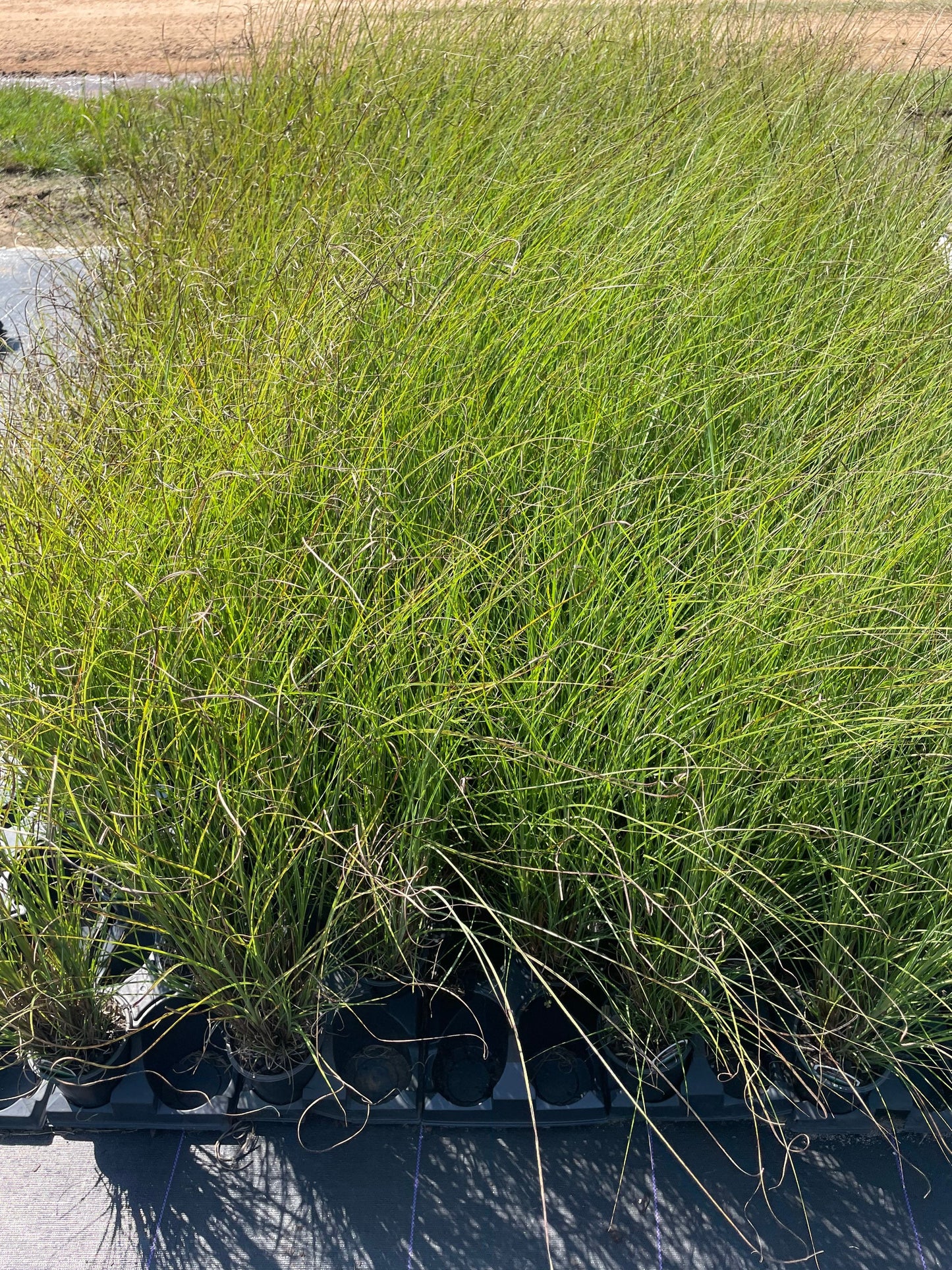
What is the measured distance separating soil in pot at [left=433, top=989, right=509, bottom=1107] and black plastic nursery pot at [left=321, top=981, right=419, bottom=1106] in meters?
0.04

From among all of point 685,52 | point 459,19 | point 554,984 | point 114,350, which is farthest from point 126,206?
point 554,984

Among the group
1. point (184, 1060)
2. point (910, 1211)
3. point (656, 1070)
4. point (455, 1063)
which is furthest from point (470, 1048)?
point (910, 1211)

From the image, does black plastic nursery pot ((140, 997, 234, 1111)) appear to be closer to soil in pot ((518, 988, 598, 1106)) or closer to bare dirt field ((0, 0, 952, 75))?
soil in pot ((518, 988, 598, 1106))

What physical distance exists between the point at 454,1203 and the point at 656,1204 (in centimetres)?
27

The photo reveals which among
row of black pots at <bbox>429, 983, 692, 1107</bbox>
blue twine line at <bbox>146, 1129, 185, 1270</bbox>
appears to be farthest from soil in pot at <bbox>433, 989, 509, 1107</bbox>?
blue twine line at <bbox>146, 1129, 185, 1270</bbox>

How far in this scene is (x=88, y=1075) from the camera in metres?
1.32

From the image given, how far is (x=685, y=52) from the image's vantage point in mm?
3453

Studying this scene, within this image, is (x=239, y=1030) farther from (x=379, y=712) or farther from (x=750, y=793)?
(x=750, y=793)

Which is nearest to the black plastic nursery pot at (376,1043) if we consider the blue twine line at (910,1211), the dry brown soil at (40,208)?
the blue twine line at (910,1211)

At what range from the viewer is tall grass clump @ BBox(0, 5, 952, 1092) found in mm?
1244

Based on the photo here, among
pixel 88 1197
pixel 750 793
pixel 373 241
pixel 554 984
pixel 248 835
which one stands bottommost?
pixel 88 1197

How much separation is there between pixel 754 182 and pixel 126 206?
1762 mm

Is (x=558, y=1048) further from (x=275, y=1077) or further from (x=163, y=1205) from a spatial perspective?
(x=163, y=1205)

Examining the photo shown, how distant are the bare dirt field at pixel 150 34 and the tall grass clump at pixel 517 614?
174 inches
